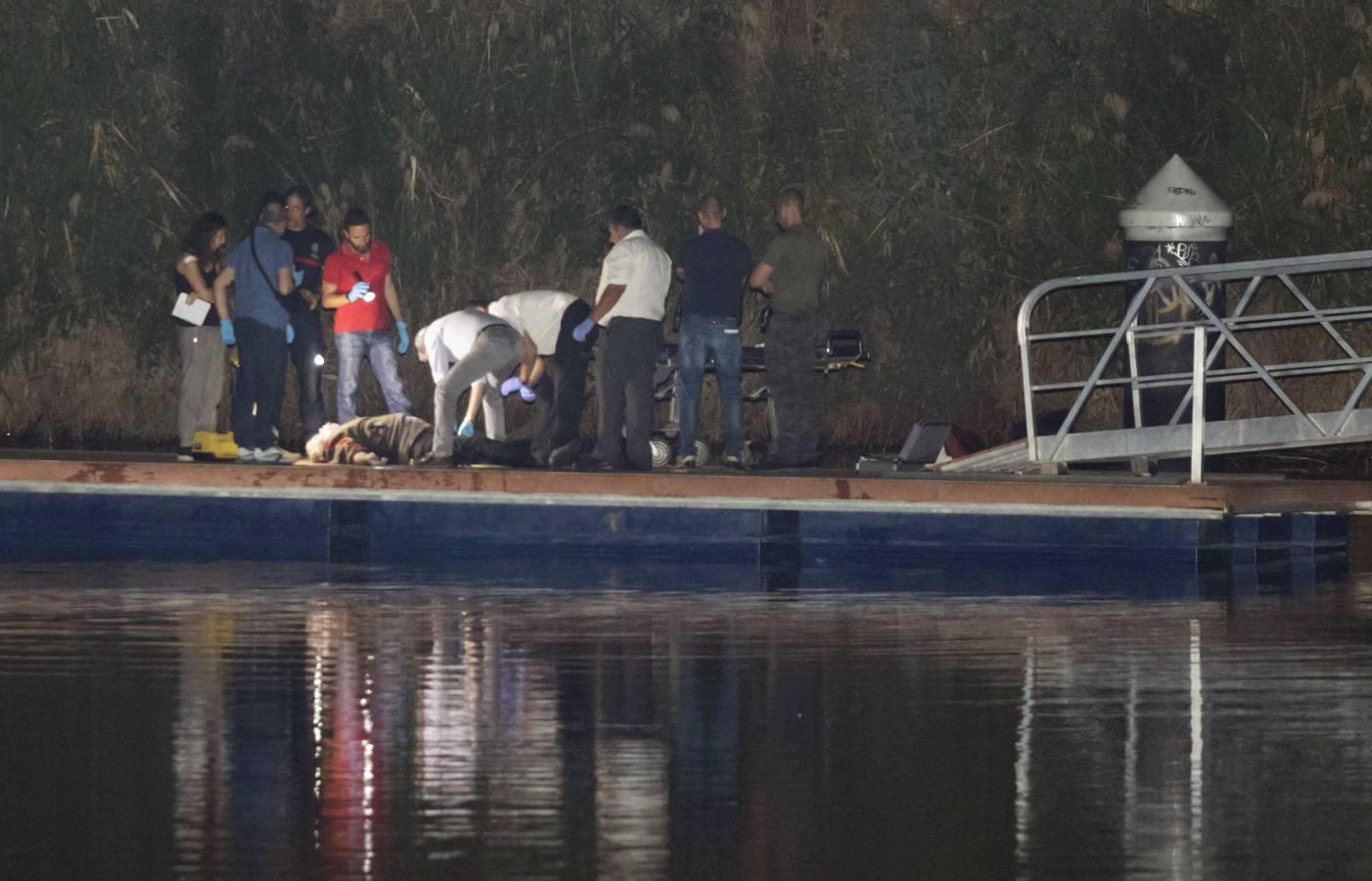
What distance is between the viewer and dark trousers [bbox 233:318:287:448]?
18781mm

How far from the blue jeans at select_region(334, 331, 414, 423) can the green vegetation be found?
5.61m

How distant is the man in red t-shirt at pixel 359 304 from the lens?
1912cm

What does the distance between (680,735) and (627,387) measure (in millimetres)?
7618

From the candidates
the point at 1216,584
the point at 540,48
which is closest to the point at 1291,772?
the point at 1216,584

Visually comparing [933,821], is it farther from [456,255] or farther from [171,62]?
[171,62]

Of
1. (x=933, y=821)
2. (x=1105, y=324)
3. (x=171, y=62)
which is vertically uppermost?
(x=171, y=62)

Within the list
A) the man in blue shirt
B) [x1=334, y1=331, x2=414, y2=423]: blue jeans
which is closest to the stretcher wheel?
[x1=334, y1=331, x2=414, y2=423]: blue jeans

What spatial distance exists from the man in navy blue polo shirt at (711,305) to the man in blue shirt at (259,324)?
8.41 ft

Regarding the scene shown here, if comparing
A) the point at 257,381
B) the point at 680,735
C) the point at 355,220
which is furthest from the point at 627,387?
the point at 680,735

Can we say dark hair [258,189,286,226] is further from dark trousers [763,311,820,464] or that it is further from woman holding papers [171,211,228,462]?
dark trousers [763,311,820,464]

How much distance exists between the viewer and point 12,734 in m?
10.3

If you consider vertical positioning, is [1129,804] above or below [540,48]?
below

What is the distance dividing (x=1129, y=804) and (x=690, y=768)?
4.94 feet

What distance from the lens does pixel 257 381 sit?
18891 millimetres
